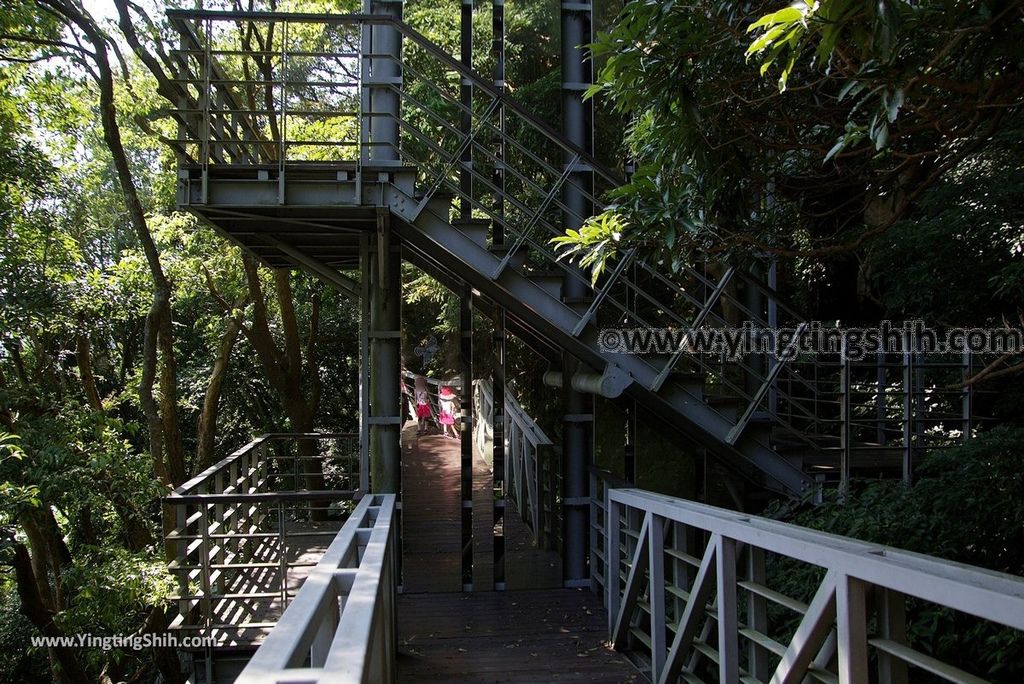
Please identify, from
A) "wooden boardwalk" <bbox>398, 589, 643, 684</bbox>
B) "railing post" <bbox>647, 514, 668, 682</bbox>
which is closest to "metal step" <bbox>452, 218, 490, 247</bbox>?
"railing post" <bbox>647, 514, 668, 682</bbox>

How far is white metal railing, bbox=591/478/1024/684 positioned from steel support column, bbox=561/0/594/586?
1.22 metres

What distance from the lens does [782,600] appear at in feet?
9.02

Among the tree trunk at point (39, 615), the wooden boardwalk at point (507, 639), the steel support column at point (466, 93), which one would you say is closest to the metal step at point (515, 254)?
the steel support column at point (466, 93)

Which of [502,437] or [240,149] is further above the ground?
[240,149]

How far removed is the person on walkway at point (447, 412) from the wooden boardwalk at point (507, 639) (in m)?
1.37

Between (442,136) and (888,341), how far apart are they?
4.84 m

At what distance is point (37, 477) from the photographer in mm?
7699

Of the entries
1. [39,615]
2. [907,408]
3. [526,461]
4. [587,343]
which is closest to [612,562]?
[587,343]

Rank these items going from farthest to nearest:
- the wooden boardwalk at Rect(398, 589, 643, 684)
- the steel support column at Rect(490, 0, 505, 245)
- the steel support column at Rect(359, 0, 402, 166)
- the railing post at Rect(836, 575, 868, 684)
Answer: the steel support column at Rect(490, 0, 505, 245) → the steel support column at Rect(359, 0, 402, 166) → the wooden boardwalk at Rect(398, 589, 643, 684) → the railing post at Rect(836, 575, 868, 684)

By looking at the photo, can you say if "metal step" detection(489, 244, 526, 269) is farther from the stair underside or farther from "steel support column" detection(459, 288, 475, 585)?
"steel support column" detection(459, 288, 475, 585)

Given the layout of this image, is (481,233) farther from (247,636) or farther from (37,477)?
(37,477)

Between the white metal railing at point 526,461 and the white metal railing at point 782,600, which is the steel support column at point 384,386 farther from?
the white metal railing at point 782,600

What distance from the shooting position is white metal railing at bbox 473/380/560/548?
22.5ft

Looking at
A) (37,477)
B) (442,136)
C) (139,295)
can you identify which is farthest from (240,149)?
(139,295)
